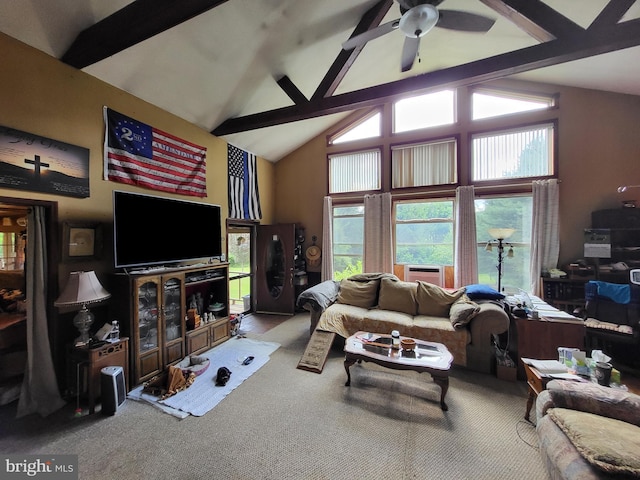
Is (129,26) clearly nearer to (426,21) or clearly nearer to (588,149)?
(426,21)

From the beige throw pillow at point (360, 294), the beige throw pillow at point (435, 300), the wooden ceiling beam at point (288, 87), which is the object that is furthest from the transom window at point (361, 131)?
the beige throw pillow at point (435, 300)

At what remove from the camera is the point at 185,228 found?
3328 mm

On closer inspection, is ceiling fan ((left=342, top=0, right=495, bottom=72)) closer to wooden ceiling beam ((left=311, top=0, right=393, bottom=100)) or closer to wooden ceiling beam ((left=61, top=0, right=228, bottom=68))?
wooden ceiling beam ((left=311, top=0, right=393, bottom=100))

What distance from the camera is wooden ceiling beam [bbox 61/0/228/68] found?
77.6 inches

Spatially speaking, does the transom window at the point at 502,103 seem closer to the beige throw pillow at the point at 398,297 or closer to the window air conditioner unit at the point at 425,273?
the window air conditioner unit at the point at 425,273

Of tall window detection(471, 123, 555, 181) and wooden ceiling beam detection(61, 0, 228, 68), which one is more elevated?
wooden ceiling beam detection(61, 0, 228, 68)

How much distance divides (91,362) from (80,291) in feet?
2.15

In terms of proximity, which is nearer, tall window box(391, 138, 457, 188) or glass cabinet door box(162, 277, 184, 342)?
glass cabinet door box(162, 277, 184, 342)

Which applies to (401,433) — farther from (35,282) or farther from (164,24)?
(164,24)

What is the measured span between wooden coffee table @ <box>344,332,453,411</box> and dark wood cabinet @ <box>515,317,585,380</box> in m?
0.96

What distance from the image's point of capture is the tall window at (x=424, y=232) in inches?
187

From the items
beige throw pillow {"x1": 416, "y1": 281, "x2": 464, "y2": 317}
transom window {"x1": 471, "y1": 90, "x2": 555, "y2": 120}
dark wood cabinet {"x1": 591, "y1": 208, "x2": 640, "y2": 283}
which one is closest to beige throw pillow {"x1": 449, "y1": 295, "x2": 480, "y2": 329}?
beige throw pillow {"x1": 416, "y1": 281, "x2": 464, "y2": 317}

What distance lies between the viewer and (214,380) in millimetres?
2770

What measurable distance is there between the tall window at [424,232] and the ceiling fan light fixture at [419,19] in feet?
10.0
